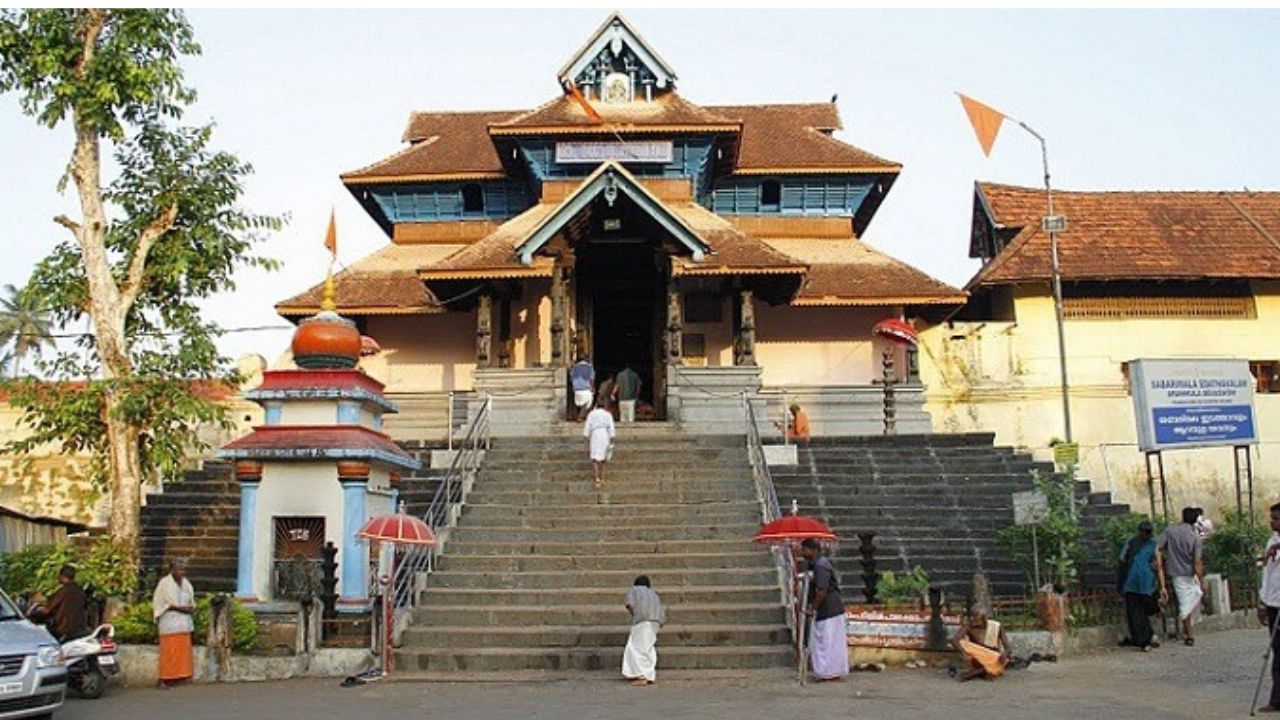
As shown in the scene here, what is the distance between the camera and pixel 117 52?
522 inches

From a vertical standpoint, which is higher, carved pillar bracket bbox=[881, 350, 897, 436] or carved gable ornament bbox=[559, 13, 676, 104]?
carved gable ornament bbox=[559, 13, 676, 104]

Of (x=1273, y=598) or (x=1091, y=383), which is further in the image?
(x=1091, y=383)

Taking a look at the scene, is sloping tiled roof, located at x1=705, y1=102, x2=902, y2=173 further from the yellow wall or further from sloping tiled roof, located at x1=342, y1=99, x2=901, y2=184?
the yellow wall

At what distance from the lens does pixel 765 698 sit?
33.5 ft

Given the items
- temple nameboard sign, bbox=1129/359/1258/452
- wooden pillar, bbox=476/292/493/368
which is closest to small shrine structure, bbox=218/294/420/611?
wooden pillar, bbox=476/292/493/368

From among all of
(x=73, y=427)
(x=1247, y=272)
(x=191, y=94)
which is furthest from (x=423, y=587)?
(x=1247, y=272)

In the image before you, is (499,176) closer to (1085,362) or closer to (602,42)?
(602,42)

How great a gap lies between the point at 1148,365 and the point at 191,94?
1225 centimetres

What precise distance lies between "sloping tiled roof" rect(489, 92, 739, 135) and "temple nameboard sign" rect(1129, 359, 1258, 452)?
10.6 metres

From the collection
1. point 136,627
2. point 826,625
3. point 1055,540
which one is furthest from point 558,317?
point 826,625

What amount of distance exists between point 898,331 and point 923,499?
6.47 meters

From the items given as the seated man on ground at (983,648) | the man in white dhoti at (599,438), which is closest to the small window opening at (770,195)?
the man in white dhoti at (599,438)

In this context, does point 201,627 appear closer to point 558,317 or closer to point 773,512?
point 773,512

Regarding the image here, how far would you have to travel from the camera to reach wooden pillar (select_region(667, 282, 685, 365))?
20406mm
